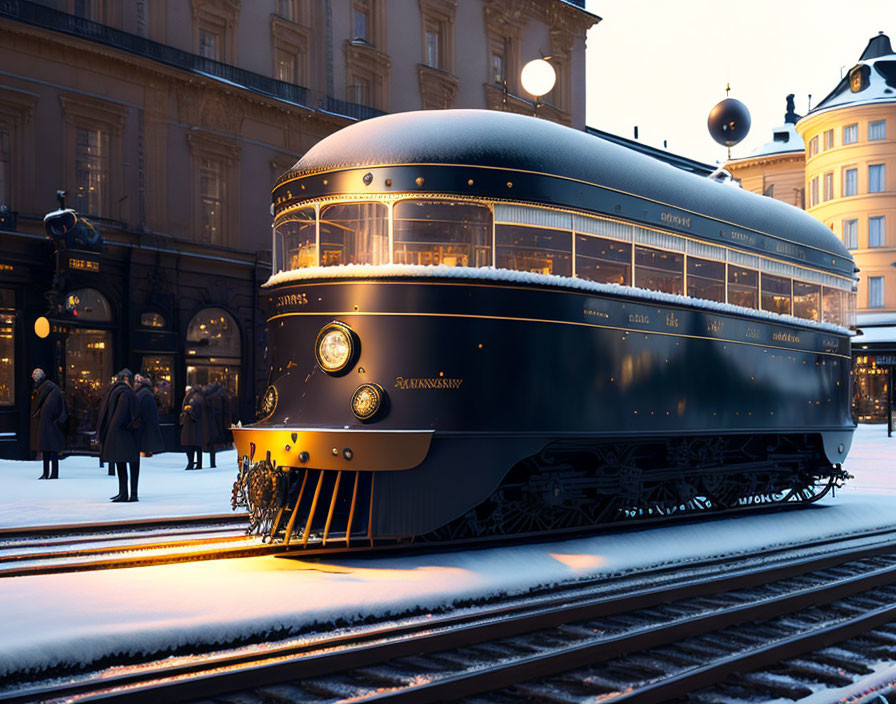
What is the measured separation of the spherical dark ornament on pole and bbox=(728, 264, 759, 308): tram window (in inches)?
159

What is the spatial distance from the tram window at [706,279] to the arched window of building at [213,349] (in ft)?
52.9

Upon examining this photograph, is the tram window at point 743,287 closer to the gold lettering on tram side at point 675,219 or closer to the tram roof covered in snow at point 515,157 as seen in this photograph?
the tram roof covered in snow at point 515,157

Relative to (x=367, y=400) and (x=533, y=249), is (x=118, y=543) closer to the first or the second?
(x=367, y=400)

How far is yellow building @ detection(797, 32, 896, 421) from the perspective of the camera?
4634 cm

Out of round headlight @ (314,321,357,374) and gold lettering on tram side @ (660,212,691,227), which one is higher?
gold lettering on tram side @ (660,212,691,227)

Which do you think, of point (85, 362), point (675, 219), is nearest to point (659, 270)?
point (675, 219)

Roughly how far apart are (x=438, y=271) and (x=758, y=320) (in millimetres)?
4982

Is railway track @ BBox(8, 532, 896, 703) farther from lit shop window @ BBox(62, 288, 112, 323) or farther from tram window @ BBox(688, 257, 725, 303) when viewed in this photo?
lit shop window @ BBox(62, 288, 112, 323)

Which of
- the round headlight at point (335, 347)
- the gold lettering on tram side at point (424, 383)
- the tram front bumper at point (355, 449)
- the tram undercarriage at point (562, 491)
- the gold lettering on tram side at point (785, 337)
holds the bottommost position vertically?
the tram undercarriage at point (562, 491)

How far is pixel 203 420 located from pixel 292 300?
1078 cm

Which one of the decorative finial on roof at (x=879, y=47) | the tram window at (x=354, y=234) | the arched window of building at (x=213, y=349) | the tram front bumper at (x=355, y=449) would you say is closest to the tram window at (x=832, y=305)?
the tram window at (x=354, y=234)

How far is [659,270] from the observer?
1050 centimetres

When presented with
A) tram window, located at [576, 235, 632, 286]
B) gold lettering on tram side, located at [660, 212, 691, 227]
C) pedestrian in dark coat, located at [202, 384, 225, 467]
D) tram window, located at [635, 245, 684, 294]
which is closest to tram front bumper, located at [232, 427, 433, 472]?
tram window, located at [576, 235, 632, 286]

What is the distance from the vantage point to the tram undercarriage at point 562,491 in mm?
8742
